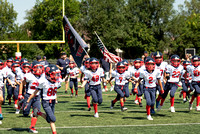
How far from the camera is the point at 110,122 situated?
9492mm

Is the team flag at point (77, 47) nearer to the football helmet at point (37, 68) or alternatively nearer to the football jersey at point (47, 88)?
the football helmet at point (37, 68)

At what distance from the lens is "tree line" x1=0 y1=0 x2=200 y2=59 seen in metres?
Answer: 55.7

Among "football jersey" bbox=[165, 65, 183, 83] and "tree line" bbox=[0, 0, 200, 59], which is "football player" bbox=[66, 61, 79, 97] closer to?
"football jersey" bbox=[165, 65, 183, 83]

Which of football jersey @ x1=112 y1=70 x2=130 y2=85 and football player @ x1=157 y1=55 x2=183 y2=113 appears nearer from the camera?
football player @ x1=157 y1=55 x2=183 y2=113

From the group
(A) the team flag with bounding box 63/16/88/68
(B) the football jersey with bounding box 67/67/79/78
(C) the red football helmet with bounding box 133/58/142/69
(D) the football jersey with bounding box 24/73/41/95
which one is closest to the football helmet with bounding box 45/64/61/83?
(D) the football jersey with bounding box 24/73/41/95

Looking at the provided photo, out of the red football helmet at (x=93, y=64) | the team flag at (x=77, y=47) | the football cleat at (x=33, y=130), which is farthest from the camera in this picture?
the team flag at (x=77, y=47)

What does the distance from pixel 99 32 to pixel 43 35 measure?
986 centimetres

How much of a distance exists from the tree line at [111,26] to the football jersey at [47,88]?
150 ft

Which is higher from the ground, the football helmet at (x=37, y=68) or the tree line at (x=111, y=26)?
the tree line at (x=111, y=26)

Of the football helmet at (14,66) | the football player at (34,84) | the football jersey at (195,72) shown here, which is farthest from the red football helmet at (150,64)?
the football helmet at (14,66)

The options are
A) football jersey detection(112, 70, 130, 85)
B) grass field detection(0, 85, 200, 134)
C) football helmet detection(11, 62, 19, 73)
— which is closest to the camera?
grass field detection(0, 85, 200, 134)

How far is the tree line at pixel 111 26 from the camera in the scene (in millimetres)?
55688

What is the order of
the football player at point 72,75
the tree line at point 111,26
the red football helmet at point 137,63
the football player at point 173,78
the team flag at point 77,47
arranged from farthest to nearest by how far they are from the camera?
the tree line at point 111,26 → the football player at point 72,75 → the red football helmet at point 137,63 → the team flag at point 77,47 → the football player at point 173,78

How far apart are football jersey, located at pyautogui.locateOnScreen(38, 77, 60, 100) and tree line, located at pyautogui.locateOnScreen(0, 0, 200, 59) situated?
1796 inches
